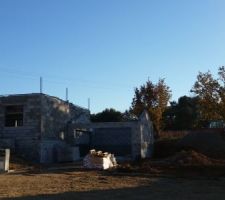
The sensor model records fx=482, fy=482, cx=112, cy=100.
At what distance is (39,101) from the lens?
123 ft

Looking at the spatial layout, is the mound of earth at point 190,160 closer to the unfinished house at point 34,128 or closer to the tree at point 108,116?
the unfinished house at point 34,128

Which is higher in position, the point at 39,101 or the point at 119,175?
the point at 39,101

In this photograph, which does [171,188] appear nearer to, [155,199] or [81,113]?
[155,199]

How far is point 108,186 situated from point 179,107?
5536cm

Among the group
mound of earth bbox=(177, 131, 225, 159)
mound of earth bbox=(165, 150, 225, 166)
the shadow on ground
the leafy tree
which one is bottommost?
the shadow on ground

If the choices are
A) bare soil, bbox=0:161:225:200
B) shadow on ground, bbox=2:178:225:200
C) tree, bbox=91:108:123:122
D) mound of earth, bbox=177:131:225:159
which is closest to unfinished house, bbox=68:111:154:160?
mound of earth, bbox=177:131:225:159

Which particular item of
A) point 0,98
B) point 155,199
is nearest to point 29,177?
point 155,199

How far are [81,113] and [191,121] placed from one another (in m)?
26.8

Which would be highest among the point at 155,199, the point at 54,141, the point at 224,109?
the point at 224,109

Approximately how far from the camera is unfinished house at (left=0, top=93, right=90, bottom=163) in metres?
36.8

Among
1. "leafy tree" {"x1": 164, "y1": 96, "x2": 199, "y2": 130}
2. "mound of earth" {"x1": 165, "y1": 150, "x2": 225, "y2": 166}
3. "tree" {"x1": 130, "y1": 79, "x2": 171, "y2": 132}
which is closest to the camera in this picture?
"mound of earth" {"x1": 165, "y1": 150, "x2": 225, "y2": 166}

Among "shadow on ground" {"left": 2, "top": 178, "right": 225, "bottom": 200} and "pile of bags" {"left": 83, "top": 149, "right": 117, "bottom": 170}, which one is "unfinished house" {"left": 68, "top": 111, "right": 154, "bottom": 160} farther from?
"shadow on ground" {"left": 2, "top": 178, "right": 225, "bottom": 200}

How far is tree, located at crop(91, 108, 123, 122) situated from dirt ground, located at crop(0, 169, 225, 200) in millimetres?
42116

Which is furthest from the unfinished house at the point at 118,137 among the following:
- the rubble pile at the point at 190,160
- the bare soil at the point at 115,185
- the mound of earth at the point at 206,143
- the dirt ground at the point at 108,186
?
the dirt ground at the point at 108,186
